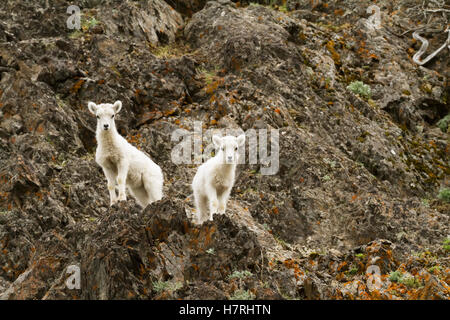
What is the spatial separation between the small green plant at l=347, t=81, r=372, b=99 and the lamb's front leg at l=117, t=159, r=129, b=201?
11926 millimetres

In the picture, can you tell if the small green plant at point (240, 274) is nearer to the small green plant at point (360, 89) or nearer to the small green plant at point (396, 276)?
the small green plant at point (396, 276)

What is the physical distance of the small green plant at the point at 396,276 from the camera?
12.3 m

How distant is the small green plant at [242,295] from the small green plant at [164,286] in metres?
1.10

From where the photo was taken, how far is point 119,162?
515 inches

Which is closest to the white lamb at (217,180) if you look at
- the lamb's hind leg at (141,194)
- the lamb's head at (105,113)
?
the lamb's hind leg at (141,194)

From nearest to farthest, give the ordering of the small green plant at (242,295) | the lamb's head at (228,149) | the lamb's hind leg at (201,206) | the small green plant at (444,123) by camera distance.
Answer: the small green plant at (242,295)
the lamb's head at (228,149)
the lamb's hind leg at (201,206)
the small green plant at (444,123)

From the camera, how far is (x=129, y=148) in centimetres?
1359

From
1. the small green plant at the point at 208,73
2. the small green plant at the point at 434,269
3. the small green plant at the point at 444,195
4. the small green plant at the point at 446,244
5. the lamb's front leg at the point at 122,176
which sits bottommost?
the small green plant at the point at 434,269

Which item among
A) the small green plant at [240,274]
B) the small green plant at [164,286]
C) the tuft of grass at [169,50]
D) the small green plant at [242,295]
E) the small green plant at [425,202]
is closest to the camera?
the small green plant at [242,295]

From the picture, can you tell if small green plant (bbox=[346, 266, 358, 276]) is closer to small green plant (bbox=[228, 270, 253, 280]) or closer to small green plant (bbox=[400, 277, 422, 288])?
small green plant (bbox=[400, 277, 422, 288])

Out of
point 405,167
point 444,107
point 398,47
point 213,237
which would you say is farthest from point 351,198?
point 398,47

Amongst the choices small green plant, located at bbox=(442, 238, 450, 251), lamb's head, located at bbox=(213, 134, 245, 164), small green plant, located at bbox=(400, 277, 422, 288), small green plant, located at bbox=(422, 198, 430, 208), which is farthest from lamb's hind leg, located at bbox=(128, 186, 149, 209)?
small green plant, located at bbox=(422, 198, 430, 208)

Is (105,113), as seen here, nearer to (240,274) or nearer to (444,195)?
(240,274)

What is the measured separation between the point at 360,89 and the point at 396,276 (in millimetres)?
11186
